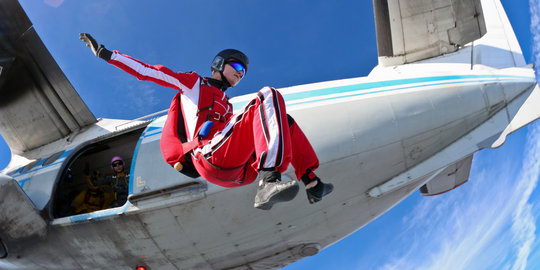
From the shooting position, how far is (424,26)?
7.38 metres

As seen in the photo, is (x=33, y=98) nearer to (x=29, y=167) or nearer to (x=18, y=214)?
(x=29, y=167)

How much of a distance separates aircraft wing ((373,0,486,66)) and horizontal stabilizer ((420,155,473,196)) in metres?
2.32

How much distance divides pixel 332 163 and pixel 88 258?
4800 mm

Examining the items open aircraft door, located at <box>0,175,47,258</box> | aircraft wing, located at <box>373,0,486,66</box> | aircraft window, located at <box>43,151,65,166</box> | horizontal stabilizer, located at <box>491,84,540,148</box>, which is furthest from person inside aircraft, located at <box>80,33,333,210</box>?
aircraft window, located at <box>43,151,65,166</box>

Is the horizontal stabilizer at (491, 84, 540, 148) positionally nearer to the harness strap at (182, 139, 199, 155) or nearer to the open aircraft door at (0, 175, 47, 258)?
the harness strap at (182, 139, 199, 155)

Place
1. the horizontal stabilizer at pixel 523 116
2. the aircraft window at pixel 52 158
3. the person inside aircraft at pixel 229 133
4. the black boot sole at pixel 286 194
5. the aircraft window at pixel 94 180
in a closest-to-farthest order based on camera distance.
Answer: the black boot sole at pixel 286 194 → the person inside aircraft at pixel 229 133 → the horizontal stabilizer at pixel 523 116 → the aircraft window at pixel 52 158 → the aircraft window at pixel 94 180

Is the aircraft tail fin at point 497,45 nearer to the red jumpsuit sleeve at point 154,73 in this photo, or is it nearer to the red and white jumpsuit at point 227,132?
the red and white jumpsuit at point 227,132

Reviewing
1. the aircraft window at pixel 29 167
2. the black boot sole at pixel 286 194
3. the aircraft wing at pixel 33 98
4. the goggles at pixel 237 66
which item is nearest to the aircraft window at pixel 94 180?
the aircraft window at pixel 29 167

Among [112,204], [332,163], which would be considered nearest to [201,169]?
[332,163]

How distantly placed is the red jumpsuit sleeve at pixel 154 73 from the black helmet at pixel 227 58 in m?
0.43

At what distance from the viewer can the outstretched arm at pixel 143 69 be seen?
4.15 meters

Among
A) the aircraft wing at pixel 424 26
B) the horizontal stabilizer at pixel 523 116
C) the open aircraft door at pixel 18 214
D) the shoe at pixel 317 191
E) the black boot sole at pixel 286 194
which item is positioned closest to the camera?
the black boot sole at pixel 286 194

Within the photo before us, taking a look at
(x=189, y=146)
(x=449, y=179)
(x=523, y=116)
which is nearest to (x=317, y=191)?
(x=189, y=146)

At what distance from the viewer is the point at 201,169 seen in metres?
4.14
